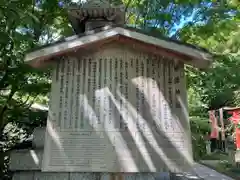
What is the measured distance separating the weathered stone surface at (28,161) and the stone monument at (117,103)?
104cm

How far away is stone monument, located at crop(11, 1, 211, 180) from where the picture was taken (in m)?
2.84

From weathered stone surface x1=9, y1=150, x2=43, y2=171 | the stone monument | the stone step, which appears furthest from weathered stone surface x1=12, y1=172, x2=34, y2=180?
the stone monument

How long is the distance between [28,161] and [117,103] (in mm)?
1847

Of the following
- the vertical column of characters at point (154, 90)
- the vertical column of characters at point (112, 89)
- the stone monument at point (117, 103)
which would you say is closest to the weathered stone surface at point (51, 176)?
the stone monument at point (117, 103)

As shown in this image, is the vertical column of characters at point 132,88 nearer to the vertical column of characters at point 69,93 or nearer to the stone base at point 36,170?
the vertical column of characters at point 69,93

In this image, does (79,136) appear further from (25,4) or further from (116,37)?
(25,4)

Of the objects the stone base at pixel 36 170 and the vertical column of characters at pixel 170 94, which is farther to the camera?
the stone base at pixel 36 170

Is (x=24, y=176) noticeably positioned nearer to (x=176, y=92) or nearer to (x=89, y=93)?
(x=89, y=93)

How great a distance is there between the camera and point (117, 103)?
120 inches

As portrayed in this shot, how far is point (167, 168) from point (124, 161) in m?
0.48

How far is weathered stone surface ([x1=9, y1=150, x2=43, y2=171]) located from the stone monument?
104 centimetres

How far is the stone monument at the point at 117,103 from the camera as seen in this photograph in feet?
9.33

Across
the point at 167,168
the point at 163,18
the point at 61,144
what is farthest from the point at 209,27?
the point at 61,144

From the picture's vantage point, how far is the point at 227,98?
58.6 ft
